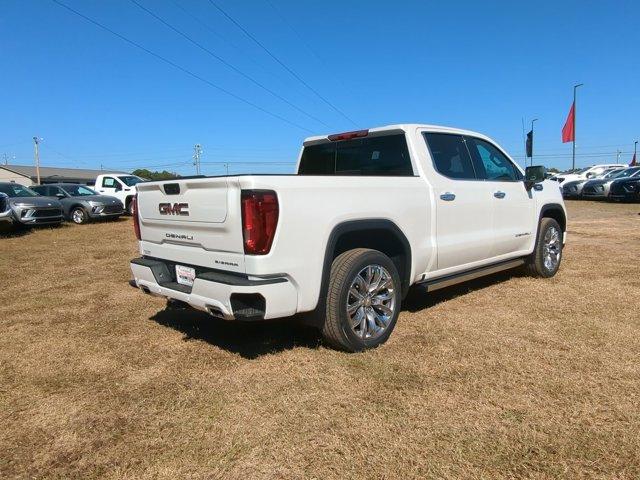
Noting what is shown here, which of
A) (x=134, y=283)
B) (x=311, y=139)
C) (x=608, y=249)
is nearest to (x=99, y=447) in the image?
(x=134, y=283)

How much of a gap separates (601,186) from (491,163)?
18.6 metres

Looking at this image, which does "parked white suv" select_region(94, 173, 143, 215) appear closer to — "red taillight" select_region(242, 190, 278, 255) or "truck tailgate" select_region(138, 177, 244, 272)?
"truck tailgate" select_region(138, 177, 244, 272)

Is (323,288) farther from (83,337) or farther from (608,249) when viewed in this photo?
(608,249)

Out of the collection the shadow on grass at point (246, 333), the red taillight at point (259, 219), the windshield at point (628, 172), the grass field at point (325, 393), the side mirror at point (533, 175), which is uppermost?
the windshield at point (628, 172)

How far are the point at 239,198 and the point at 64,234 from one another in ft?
39.0

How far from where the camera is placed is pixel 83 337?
14.7 ft

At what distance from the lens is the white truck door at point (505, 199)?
5.41 m

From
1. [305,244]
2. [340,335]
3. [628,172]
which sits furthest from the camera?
[628,172]

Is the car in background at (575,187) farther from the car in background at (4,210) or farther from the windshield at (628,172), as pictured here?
the car in background at (4,210)

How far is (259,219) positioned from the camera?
3242mm

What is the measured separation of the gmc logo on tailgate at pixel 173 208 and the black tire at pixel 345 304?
1214 millimetres

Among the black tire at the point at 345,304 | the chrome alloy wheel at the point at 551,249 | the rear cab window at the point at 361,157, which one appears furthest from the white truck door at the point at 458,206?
the chrome alloy wheel at the point at 551,249

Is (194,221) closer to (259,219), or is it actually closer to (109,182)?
(259,219)

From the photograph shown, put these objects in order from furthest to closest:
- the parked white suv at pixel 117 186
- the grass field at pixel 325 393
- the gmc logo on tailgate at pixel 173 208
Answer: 1. the parked white suv at pixel 117 186
2. the gmc logo on tailgate at pixel 173 208
3. the grass field at pixel 325 393
